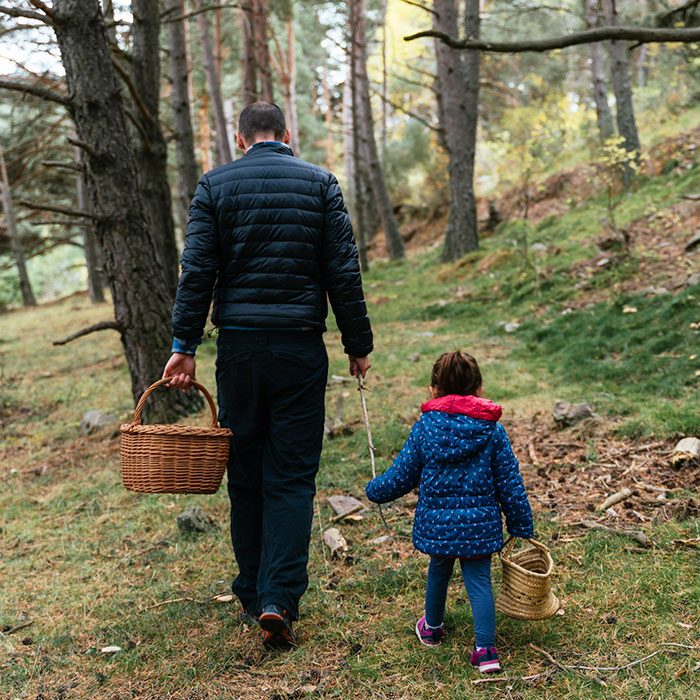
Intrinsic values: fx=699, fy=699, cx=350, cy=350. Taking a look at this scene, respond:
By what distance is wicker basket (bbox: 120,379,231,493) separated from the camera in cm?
318

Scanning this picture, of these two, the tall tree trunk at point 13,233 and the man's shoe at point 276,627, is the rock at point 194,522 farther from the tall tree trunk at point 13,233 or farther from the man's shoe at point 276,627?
the tall tree trunk at point 13,233

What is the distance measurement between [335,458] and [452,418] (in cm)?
278

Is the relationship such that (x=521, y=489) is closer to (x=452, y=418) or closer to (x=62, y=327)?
(x=452, y=418)

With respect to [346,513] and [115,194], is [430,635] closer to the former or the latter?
[346,513]

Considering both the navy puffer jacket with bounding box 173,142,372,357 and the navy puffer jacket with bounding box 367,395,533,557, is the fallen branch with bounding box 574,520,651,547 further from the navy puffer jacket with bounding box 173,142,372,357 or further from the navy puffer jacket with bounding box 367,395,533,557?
the navy puffer jacket with bounding box 173,142,372,357

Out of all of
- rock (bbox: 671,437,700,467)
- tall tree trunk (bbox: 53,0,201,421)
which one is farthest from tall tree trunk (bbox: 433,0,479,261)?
rock (bbox: 671,437,700,467)

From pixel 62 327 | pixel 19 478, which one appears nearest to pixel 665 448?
pixel 19 478

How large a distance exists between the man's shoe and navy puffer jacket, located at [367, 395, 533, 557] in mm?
682

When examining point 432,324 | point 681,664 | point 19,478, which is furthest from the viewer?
point 432,324

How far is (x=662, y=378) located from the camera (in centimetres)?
584

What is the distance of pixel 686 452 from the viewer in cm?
433

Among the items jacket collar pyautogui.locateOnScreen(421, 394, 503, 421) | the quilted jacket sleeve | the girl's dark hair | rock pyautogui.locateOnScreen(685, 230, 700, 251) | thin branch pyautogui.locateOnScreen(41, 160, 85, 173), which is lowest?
rock pyautogui.locateOnScreen(685, 230, 700, 251)

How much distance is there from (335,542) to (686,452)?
2239 millimetres

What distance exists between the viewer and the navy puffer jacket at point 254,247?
3.14 metres
